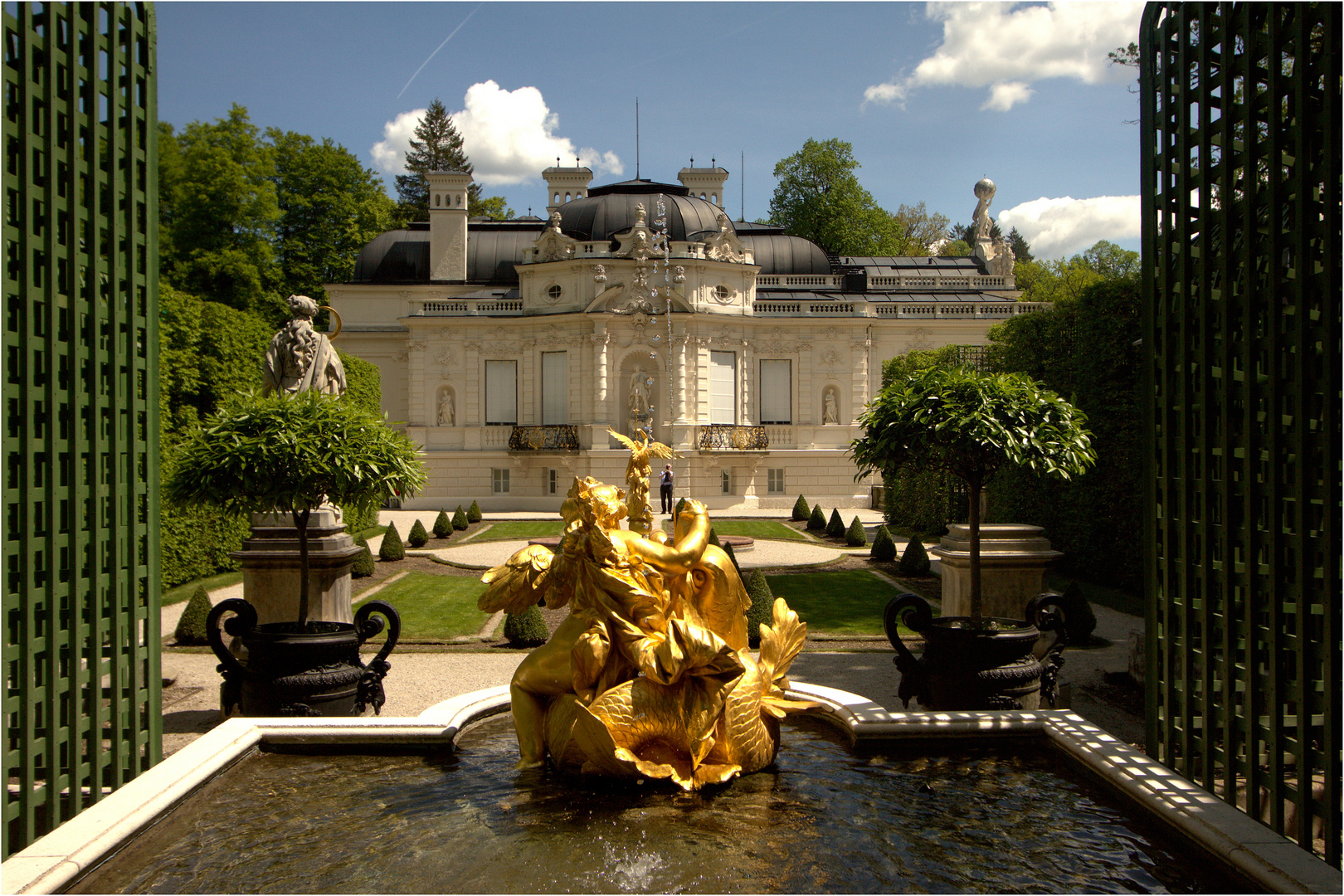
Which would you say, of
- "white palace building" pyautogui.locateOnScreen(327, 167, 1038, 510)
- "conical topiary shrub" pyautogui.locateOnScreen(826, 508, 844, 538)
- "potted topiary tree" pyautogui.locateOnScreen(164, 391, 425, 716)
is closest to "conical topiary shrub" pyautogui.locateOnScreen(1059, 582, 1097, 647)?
"potted topiary tree" pyautogui.locateOnScreen(164, 391, 425, 716)

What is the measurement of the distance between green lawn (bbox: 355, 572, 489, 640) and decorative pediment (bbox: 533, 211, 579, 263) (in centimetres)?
1780

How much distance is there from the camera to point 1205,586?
515 cm

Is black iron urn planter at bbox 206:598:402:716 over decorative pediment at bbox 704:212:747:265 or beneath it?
beneath

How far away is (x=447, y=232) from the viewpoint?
3778 centimetres

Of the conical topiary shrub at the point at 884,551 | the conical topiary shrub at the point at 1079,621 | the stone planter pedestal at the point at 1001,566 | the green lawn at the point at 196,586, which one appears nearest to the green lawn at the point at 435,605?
the green lawn at the point at 196,586

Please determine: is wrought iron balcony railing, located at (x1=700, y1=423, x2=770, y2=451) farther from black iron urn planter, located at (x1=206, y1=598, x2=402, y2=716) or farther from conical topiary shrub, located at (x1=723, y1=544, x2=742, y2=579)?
black iron urn planter, located at (x1=206, y1=598, x2=402, y2=716)

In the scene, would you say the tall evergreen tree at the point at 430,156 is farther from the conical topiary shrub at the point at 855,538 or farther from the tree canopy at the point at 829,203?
the conical topiary shrub at the point at 855,538

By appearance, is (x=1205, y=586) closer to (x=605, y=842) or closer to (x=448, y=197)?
(x=605, y=842)

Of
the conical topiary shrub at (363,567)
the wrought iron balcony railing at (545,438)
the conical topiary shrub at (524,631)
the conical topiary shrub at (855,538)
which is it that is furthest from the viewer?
the wrought iron balcony railing at (545,438)

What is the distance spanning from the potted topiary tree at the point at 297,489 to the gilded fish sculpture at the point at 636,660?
224 centimetres

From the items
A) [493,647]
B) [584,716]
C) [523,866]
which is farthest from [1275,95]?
[493,647]

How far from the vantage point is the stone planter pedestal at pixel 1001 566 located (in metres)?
11.3

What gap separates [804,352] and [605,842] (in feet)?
101

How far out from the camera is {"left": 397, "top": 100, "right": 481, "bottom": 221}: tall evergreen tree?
53156mm
